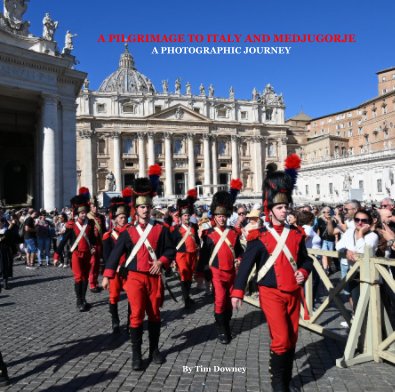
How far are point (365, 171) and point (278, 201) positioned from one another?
49350 millimetres

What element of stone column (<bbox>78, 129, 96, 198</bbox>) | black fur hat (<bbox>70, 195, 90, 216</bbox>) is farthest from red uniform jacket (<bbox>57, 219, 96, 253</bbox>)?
stone column (<bbox>78, 129, 96, 198</bbox>)

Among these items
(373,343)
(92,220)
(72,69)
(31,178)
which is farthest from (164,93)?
(373,343)

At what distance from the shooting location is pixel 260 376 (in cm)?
451

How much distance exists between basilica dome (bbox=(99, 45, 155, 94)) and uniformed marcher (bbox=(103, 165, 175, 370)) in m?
73.1

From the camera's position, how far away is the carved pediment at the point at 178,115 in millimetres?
62969

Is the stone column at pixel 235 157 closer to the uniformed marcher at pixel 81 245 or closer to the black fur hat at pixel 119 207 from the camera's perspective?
the uniformed marcher at pixel 81 245

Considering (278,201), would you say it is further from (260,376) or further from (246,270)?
(260,376)

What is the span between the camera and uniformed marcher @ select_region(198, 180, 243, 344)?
5.78m

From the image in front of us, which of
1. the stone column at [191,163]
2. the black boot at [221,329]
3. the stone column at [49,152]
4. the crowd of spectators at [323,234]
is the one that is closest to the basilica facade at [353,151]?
the stone column at [191,163]

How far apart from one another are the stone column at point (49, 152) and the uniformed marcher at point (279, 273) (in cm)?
1576

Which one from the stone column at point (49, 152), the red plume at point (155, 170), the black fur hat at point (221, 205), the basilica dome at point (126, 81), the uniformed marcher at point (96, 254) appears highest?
the basilica dome at point (126, 81)

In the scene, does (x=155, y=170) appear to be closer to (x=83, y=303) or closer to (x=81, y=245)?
(x=81, y=245)

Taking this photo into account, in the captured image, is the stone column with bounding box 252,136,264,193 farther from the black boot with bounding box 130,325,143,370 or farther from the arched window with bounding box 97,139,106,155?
the black boot with bounding box 130,325,143,370

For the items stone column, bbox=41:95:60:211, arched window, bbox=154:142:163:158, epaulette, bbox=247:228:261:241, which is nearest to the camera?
epaulette, bbox=247:228:261:241
